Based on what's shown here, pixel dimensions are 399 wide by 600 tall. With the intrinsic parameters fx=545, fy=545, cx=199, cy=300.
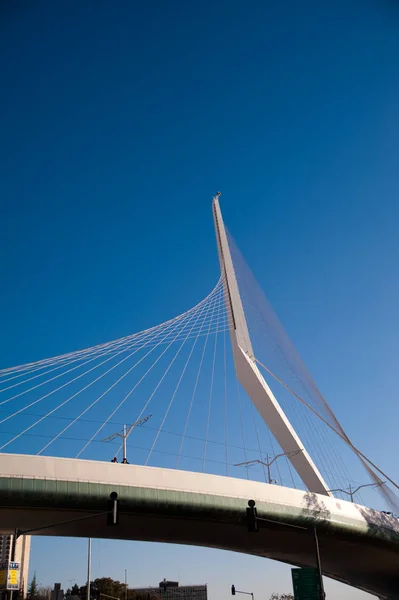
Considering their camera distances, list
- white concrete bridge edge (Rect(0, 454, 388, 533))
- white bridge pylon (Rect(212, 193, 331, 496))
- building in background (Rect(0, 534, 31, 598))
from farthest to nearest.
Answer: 1. building in background (Rect(0, 534, 31, 598))
2. white bridge pylon (Rect(212, 193, 331, 496))
3. white concrete bridge edge (Rect(0, 454, 388, 533))

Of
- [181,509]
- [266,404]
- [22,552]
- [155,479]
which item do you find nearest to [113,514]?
[155,479]

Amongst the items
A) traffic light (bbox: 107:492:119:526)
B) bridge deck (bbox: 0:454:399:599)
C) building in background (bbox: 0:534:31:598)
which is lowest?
traffic light (bbox: 107:492:119:526)

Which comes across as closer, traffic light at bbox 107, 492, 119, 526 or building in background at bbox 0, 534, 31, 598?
traffic light at bbox 107, 492, 119, 526

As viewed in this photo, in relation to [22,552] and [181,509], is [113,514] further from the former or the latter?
[22,552]

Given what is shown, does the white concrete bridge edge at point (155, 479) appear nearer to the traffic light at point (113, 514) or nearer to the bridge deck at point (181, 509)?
the bridge deck at point (181, 509)

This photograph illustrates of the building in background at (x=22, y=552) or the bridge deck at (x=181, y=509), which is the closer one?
the bridge deck at (x=181, y=509)

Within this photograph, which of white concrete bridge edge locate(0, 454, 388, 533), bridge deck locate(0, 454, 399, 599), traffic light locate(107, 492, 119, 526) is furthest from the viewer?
bridge deck locate(0, 454, 399, 599)

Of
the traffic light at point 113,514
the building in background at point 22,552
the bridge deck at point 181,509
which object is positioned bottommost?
the traffic light at point 113,514

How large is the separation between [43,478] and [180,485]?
7547mm

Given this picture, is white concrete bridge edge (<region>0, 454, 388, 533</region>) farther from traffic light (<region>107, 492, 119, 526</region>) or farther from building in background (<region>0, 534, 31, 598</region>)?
building in background (<region>0, 534, 31, 598</region>)

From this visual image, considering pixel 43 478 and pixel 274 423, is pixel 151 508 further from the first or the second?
pixel 274 423

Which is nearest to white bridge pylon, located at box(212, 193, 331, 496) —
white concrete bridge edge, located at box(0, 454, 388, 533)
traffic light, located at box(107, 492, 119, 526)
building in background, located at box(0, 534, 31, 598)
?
white concrete bridge edge, located at box(0, 454, 388, 533)

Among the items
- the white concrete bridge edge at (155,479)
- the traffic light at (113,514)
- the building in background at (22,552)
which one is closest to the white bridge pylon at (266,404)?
the white concrete bridge edge at (155,479)

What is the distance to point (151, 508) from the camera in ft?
92.4
